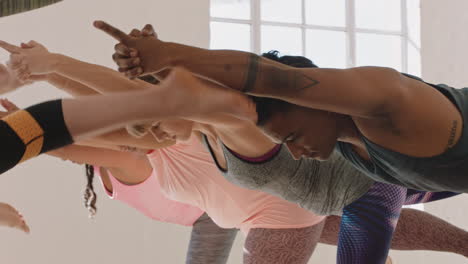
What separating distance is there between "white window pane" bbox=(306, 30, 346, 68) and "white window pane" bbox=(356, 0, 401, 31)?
17 centimetres

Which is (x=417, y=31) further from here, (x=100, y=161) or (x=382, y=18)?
(x=100, y=161)

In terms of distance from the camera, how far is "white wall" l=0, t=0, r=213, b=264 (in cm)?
266

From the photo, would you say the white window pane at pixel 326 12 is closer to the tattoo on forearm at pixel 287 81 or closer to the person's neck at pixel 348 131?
the person's neck at pixel 348 131

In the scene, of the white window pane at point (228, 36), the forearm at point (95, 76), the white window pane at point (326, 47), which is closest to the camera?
the forearm at point (95, 76)

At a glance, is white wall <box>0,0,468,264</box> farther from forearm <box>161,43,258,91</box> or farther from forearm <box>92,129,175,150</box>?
forearm <box>161,43,258,91</box>

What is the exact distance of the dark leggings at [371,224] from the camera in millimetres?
1712

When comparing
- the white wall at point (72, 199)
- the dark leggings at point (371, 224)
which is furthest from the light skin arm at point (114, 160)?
the white wall at point (72, 199)

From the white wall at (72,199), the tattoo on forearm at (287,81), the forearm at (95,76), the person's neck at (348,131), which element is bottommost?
the white wall at (72,199)

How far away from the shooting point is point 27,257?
2631 millimetres

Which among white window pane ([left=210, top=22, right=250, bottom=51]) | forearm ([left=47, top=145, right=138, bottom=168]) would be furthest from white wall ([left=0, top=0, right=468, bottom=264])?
forearm ([left=47, top=145, right=138, bottom=168])

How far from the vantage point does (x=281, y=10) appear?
3.61 m

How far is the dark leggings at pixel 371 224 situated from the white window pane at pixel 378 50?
6.85ft

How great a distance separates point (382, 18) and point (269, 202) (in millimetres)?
2274

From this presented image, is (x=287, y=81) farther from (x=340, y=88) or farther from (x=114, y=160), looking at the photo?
(x=114, y=160)
